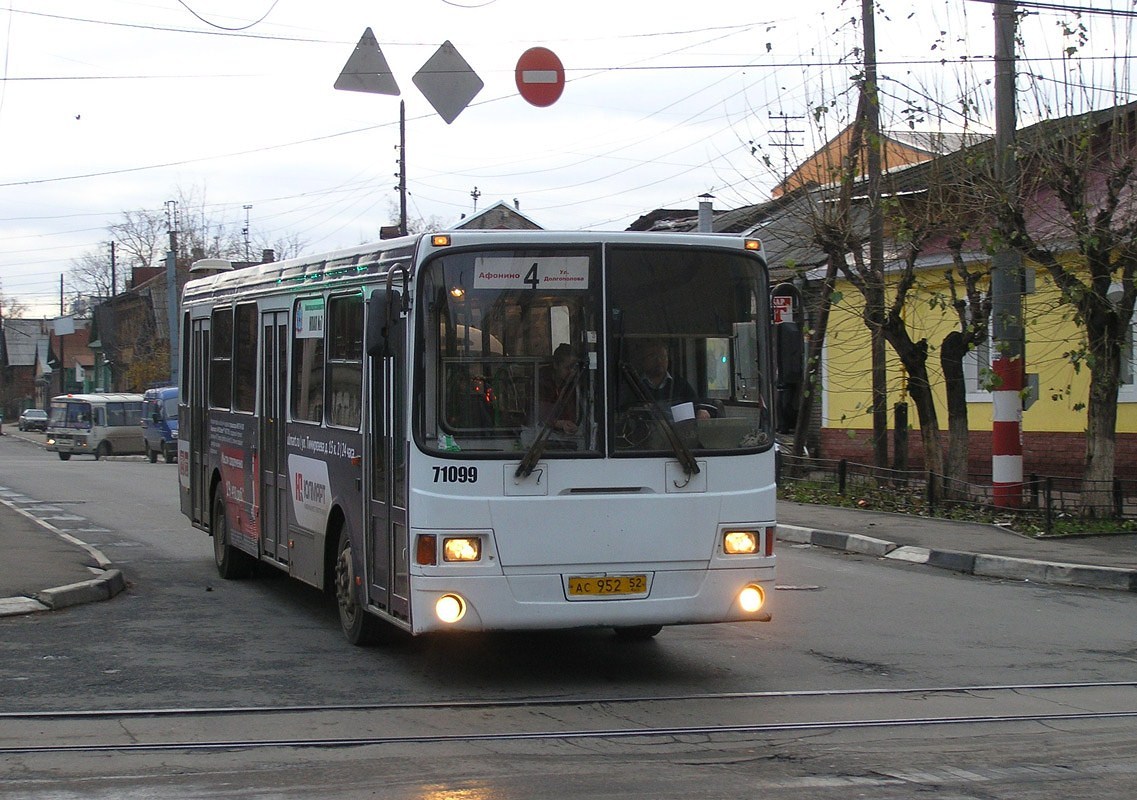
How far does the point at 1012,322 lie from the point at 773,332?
9626 mm

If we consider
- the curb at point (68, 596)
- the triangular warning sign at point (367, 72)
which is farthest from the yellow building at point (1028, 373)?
the curb at point (68, 596)

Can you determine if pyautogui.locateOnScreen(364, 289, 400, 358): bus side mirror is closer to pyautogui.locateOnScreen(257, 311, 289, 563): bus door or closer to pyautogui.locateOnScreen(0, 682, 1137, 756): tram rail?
pyautogui.locateOnScreen(0, 682, 1137, 756): tram rail

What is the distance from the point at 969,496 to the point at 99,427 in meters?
40.5

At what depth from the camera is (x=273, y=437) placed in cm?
→ 1155

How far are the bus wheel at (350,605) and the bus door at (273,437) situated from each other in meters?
1.46

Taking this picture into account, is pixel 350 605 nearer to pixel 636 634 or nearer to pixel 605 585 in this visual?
pixel 636 634

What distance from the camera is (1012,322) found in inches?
682

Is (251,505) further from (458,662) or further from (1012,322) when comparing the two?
(1012,322)

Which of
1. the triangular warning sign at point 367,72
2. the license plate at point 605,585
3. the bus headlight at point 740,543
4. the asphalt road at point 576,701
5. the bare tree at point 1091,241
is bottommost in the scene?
the asphalt road at point 576,701

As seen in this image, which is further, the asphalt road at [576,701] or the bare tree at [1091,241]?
the bare tree at [1091,241]

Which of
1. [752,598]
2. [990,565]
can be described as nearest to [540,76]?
[990,565]

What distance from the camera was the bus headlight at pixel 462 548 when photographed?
26.6 feet

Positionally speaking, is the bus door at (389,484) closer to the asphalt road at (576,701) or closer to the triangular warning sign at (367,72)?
the asphalt road at (576,701)

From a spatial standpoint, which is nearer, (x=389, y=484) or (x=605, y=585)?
(x=605, y=585)
